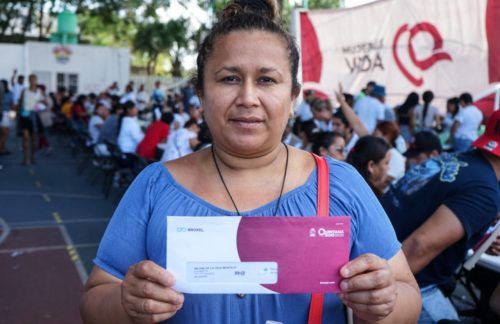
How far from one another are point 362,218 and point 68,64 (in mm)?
29908

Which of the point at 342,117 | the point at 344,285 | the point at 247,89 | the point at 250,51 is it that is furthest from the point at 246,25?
the point at 342,117

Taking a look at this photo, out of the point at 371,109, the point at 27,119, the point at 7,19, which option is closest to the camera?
the point at 371,109

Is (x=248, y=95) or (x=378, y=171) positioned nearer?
(x=248, y=95)

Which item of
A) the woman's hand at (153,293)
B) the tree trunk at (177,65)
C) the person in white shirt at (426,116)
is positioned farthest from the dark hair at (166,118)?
the tree trunk at (177,65)

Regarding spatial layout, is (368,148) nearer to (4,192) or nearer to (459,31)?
(459,31)

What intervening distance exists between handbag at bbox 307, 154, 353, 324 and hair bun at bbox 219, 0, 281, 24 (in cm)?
48

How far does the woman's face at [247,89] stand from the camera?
154 cm

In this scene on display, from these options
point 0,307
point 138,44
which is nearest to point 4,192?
point 0,307

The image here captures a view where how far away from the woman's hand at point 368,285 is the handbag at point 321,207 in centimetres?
16

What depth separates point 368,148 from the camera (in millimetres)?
3670

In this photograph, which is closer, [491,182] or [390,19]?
[491,182]

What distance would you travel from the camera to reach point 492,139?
2676mm

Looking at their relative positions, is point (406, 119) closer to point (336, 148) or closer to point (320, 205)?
point (336, 148)

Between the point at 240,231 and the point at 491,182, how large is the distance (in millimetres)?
1670
